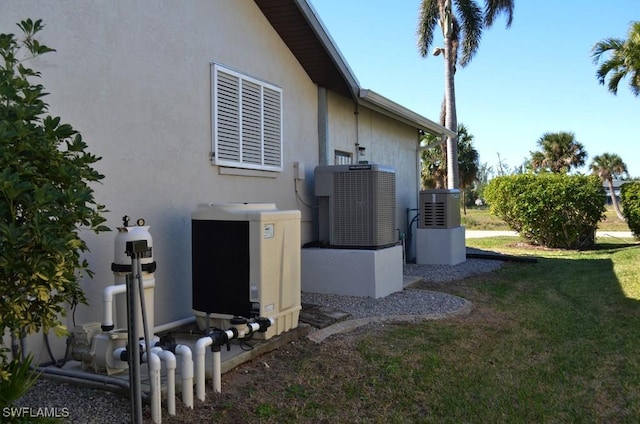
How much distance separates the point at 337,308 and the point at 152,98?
11.3ft

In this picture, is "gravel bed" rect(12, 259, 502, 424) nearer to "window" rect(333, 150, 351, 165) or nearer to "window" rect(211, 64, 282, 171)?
"window" rect(211, 64, 282, 171)

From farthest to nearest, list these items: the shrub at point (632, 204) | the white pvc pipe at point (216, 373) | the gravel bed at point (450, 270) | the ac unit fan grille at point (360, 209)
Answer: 1. the shrub at point (632, 204)
2. the gravel bed at point (450, 270)
3. the ac unit fan grille at point (360, 209)
4. the white pvc pipe at point (216, 373)

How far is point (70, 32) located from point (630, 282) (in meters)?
9.49

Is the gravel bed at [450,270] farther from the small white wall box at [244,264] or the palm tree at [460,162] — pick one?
the palm tree at [460,162]

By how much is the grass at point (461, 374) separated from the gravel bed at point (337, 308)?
57cm

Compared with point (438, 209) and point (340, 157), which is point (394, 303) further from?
point (438, 209)

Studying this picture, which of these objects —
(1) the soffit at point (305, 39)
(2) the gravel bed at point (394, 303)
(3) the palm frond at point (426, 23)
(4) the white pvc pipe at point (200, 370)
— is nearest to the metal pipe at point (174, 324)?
(4) the white pvc pipe at point (200, 370)

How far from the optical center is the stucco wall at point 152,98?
4.66 meters

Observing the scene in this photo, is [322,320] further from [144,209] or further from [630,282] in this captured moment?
[630,282]

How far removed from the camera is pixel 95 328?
168 inches

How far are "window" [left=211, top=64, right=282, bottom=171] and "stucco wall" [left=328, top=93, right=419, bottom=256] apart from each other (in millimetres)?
1860

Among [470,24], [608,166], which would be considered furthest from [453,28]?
[608,166]

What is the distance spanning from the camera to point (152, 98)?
18.0 feet

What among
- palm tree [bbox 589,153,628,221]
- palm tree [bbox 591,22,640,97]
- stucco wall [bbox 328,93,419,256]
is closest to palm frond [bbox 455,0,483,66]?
palm tree [bbox 591,22,640,97]
